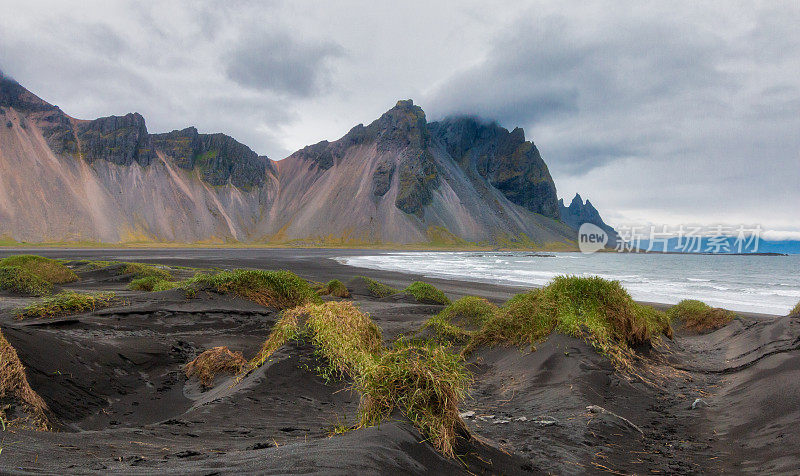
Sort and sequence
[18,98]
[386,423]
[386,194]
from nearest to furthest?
[386,423] → [18,98] → [386,194]

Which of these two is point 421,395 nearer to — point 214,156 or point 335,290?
point 335,290

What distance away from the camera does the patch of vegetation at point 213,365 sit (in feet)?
21.5

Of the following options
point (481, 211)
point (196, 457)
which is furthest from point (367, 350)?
point (481, 211)

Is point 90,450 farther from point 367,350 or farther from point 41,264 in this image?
point 41,264

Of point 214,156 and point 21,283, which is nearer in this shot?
point 21,283

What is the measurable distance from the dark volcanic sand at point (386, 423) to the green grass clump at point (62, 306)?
64 centimetres

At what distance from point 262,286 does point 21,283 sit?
913 cm

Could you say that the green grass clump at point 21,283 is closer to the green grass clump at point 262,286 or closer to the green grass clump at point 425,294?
the green grass clump at point 262,286

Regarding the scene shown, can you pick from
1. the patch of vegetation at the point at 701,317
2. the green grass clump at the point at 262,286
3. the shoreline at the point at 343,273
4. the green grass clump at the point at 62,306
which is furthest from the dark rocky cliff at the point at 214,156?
the patch of vegetation at the point at 701,317

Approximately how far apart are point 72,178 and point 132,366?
529 feet

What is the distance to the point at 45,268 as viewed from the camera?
18266 mm

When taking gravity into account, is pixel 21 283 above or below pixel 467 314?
below

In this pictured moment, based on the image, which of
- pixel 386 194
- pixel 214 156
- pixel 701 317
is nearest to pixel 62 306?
pixel 701 317

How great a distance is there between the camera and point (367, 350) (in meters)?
6.82
